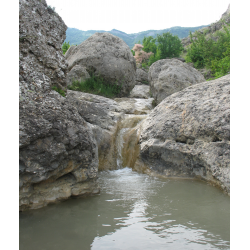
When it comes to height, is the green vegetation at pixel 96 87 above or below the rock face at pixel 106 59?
below

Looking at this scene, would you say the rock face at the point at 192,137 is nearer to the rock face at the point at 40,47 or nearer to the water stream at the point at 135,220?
the water stream at the point at 135,220

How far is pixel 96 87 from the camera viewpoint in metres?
9.38

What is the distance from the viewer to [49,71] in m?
Answer: 4.25

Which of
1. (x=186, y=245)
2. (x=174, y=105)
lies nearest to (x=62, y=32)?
(x=174, y=105)

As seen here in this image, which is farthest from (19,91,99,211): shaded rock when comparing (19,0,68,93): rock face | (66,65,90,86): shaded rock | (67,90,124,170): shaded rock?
(66,65,90,86): shaded rock

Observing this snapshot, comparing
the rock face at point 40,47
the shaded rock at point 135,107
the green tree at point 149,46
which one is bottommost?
the shaded rock at point 135,107

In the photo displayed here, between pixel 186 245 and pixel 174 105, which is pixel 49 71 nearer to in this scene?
pixel 174 105

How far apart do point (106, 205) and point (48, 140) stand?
132 centimetres

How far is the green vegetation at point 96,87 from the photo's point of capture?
9016mm

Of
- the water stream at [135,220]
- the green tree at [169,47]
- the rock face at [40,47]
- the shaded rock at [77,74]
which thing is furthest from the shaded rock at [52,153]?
the green tree at [169,47]

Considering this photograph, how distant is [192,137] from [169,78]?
482cm

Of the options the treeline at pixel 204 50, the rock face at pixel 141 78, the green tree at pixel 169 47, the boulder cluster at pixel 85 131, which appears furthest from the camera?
the green tree at pixel 169 47

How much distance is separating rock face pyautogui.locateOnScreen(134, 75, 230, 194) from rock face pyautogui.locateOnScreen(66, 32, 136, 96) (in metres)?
4.44

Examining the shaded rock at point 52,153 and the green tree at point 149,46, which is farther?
the green tree at point 149,46
